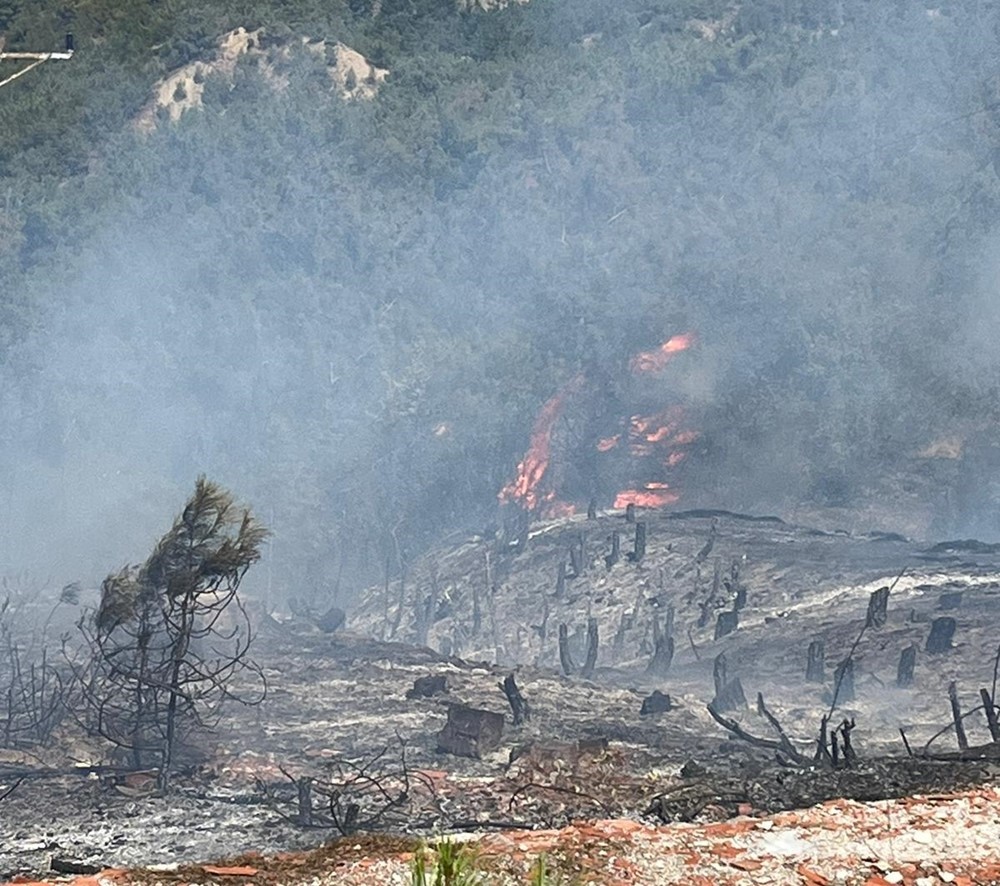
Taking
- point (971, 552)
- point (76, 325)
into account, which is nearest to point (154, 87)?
point (76, 325)

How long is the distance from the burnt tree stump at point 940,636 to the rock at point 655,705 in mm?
5438

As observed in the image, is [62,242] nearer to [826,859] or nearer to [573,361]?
[573,361]

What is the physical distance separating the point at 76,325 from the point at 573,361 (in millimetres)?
19711

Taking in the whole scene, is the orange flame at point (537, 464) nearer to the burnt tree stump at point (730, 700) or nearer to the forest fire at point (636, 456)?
the forest fire at point (636, 456)

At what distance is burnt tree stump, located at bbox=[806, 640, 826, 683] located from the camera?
80.8 feet

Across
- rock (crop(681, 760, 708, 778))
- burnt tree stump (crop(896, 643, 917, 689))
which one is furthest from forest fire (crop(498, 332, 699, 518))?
rock (crop(681, 760, 708, 778))

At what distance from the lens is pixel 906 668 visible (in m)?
23.8

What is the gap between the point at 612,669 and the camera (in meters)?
29.0

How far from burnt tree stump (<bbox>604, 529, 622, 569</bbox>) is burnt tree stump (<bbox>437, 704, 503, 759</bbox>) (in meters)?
16.4

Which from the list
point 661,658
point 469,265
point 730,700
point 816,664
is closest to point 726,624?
point 661,658

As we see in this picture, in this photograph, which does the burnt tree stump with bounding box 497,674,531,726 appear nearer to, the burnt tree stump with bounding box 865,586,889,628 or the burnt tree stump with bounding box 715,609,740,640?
the burnt tree stump with bounding box 865,586,889,628

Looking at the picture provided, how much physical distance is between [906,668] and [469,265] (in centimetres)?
3816

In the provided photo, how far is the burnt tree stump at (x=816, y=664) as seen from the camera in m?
24.6

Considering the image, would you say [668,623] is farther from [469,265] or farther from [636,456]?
[469,265]
